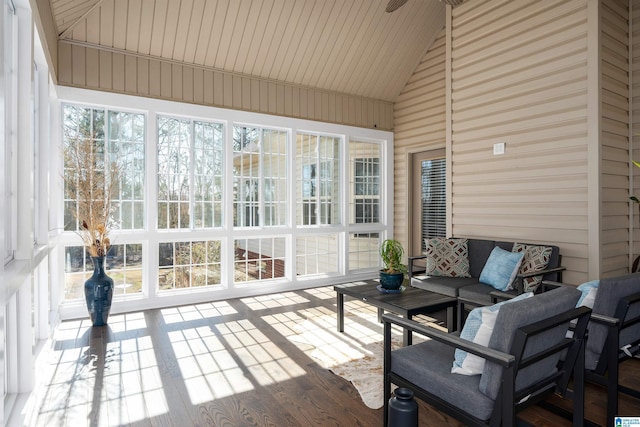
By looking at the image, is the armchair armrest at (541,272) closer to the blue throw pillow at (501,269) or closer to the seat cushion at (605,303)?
the blue throw pillow at (501,269)

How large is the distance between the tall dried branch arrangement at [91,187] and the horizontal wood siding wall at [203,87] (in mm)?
778

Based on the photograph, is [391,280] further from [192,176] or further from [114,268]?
[114,268]

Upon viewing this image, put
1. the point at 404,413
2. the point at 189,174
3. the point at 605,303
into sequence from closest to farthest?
1. the point at 404,413
2. the point at 605,303
3. the point at 189,174

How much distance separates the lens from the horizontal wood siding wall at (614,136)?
3.89m

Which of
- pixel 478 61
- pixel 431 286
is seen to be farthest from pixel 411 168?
pixel 431 286

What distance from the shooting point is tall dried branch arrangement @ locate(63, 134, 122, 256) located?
419 centimetres

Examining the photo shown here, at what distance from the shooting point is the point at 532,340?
1775mm

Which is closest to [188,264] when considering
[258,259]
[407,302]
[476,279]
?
[258,259]

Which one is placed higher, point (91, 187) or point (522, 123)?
point (522, 123)

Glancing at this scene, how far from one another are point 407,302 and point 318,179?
338 centimetres

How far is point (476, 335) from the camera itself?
6.20 feet

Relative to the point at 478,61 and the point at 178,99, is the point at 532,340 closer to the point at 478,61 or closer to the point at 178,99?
the point at 478,61


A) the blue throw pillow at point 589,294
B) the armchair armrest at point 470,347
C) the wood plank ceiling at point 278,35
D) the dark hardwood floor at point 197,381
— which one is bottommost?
the dark hardwood floor at point 197,381

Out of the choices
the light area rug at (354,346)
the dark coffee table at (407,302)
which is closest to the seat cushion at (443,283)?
the light area rug at (354,346)
